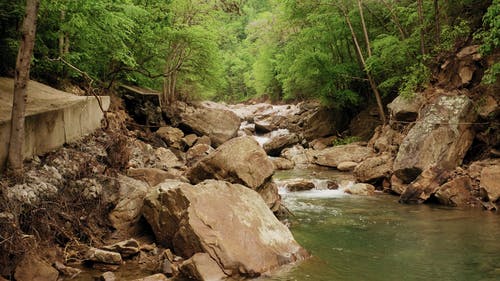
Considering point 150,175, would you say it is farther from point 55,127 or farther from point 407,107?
point 407,107

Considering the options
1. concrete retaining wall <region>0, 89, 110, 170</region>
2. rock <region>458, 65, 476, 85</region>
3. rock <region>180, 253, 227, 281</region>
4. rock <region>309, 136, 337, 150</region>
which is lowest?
rock <region>309, 136, 337, 150</region>

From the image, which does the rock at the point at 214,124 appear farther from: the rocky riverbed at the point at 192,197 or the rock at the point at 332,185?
the rock at the point at 332,185

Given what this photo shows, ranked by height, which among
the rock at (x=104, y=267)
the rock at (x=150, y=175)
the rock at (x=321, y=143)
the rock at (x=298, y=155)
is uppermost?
the rock at (x=150, y=175)

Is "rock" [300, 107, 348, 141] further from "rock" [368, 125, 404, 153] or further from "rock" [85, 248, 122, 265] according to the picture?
"rock" [85, 248, 122, 265]

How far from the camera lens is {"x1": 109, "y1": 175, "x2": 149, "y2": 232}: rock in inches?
301

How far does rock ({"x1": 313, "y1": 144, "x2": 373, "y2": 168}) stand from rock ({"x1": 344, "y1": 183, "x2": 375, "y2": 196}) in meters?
4.19

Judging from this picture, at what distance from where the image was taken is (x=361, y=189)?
1310 centimetres

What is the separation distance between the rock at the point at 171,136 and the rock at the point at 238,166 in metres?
8.68

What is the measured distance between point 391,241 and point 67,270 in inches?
225

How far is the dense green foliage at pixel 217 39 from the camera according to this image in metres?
10.4

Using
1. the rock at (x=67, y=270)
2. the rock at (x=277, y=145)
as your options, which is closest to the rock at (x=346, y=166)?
the rock at (x=277, y=145)

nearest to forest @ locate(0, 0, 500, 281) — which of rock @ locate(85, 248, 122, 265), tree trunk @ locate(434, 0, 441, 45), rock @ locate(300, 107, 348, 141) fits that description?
rock @ locate(85, 248, 122, 265)

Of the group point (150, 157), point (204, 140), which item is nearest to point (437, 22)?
→ point (204, 140)

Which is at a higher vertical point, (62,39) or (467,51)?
(467,51)
